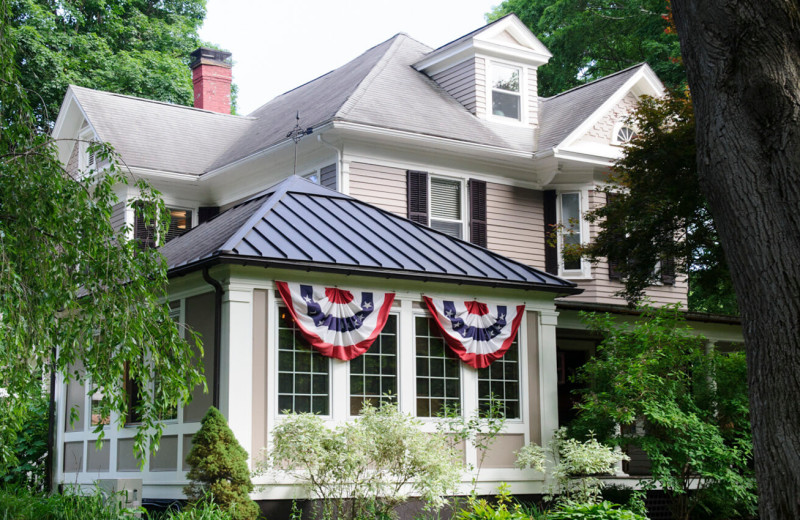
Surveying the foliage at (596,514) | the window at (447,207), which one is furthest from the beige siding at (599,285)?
the foliage at (596,514)

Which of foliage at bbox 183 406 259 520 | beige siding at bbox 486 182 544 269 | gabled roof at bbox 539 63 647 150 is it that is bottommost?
foliage at bbox 183 406 259 520

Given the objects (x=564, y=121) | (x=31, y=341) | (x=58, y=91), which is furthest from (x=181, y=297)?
(x=58, y=91)

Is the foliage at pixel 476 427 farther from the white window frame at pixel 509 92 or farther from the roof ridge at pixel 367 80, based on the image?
the white window frame at pixel 509 92

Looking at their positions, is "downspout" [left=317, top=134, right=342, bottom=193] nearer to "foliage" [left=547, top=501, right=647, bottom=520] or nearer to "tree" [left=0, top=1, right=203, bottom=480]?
"tree" [left=0, top=1, right=203, bottom=480]

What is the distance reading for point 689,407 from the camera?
1386cm

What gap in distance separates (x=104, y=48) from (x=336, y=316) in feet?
68.6

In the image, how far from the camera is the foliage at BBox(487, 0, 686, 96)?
28719mm

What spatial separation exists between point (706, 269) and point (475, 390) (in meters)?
5.27

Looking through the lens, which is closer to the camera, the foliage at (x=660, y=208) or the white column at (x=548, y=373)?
the white column at (x=548, y=373)

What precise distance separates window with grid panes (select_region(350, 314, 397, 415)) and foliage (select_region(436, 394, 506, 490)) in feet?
2.57

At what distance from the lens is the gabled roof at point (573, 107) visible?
2017 centimetres

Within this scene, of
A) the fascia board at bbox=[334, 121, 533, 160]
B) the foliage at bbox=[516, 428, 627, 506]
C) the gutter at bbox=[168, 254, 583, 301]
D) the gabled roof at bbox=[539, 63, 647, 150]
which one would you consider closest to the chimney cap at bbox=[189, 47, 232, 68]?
the gabled roof at bbox=[539, 63, 647, 150]

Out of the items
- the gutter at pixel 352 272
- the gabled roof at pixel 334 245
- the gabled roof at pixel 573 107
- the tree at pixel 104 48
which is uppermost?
the tree at pixel 104 48

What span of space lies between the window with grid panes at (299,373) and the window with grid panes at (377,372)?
440 millimetres
